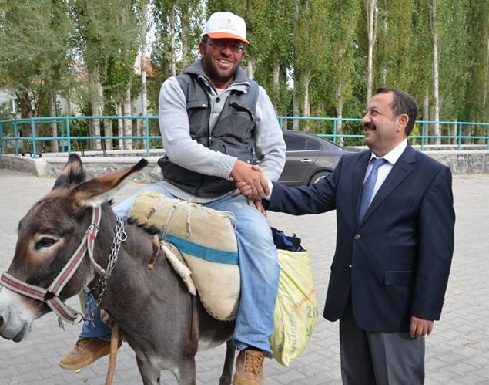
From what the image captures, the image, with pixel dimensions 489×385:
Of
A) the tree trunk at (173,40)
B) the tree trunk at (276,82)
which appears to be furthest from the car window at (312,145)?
the tree trunk at (276,82)

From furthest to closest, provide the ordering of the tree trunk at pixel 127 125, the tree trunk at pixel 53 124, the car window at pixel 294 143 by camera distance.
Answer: the tree trunk at pixel 127 125, the tree trunk at pixel 53 124, the car window at pixel 294 143

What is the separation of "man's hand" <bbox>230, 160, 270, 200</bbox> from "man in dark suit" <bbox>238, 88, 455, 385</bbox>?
0.04m

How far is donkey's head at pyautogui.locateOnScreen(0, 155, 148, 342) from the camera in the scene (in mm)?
2031

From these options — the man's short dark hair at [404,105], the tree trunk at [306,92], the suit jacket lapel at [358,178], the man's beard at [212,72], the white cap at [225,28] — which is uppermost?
the tree trunk at [306,92]

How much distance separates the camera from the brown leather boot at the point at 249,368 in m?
2.69

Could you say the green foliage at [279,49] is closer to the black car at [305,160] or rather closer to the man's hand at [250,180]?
the black car at [305,160]

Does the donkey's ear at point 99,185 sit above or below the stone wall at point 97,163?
above

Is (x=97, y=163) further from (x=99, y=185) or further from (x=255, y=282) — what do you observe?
(x=99, y=185)

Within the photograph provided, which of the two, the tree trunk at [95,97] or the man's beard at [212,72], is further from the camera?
the tree trunk at [95,97]

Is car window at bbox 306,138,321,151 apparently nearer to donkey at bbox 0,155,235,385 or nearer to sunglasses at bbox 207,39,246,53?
sunglasses at bbox 207,39,246,53

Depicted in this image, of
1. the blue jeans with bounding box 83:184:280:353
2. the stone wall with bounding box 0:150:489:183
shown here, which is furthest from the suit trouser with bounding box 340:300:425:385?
the stone wall with bounding box 0:150:489:183

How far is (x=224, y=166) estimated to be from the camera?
2584 mm

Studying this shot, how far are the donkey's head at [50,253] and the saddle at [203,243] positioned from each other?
0.50 metres

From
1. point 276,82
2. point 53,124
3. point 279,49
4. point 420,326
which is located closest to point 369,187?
point 420,326
